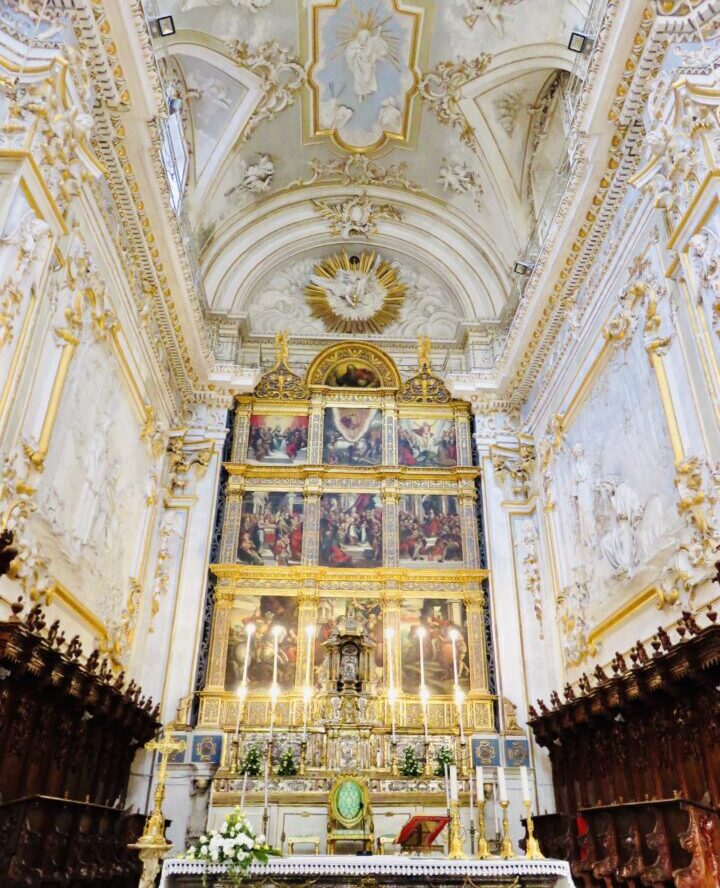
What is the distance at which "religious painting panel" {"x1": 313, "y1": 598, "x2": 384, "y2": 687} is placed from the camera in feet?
42.8

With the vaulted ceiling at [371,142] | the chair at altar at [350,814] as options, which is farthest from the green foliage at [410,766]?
the vaulted ceiling at [371,142]

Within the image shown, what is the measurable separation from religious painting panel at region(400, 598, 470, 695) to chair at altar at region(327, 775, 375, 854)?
3.57 meters

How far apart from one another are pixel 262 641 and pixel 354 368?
6517 mm

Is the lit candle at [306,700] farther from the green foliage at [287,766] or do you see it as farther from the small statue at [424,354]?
the small statue at [424,354]

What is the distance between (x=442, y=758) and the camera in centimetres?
1172

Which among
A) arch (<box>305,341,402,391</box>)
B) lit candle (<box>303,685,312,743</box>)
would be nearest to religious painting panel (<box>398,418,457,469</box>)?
arch (<box>305,341,402,391</box>)

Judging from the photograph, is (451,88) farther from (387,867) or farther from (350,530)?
(387,867)

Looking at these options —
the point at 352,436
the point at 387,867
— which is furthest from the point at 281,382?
the point at 387,867

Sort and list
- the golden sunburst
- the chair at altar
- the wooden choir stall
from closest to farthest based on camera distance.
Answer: the wooden choir stall < the chair at altar < the golden sunburst

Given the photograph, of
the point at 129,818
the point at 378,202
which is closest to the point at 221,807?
the point at 129,818

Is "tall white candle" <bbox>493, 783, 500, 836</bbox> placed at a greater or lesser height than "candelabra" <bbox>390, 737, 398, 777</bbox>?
lesser

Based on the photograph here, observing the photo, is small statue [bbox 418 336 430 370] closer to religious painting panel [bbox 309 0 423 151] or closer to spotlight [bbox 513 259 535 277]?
spotlight [bbox 513 259 535 277]

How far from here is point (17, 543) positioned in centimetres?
754

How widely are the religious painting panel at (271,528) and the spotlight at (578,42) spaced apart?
373 inches
